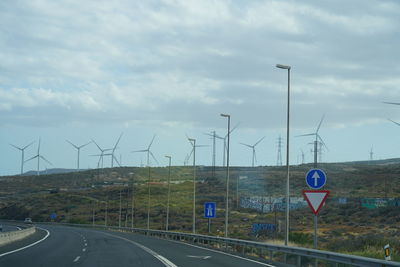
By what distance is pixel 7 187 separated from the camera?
7313 inches

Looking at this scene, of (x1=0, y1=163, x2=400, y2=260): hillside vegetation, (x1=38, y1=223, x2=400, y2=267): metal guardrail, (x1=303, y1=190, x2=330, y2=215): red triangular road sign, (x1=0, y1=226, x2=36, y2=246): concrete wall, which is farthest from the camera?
(x1=0, y1=163, x2=400, y2=260): hillside vegetation

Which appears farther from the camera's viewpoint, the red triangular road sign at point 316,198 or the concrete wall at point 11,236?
the concrete wall at point 11,236

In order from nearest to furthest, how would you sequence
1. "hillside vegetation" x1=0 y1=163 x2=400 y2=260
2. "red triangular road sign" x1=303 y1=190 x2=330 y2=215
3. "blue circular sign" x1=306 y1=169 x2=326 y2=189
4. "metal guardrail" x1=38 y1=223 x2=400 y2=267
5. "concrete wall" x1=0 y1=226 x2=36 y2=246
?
"metal guardrail" x1=38 y1=223 x2=400 y2=267
"red triangular road sign" x1=303 y1=190 x2=330 y2=215
"blue circular sign" x1=306 y1=169 x2=326 y2=189
"concrete wall" x1=0 y1=226 x2=36 y2=246
"hillside vegetation" x1=0 y1=163 x2=400 y2=260

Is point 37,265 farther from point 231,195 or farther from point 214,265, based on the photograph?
point 231,195

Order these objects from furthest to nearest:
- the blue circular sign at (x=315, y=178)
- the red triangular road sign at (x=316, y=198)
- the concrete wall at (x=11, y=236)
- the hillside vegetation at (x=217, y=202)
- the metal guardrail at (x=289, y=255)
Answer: the hillside vegetation at (x=217, y=202) → the concrete wall at (x=11, y=236) → the blue circular sign at (x=315, y=178) → the red triangular road sign at (x=316, y=198) → the metal guardrail at (x=289, y=255)

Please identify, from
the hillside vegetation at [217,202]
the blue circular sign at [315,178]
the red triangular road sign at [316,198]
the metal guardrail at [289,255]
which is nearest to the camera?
the metal guardrail at [289,255]

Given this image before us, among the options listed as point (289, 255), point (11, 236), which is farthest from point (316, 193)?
point (11, 236)

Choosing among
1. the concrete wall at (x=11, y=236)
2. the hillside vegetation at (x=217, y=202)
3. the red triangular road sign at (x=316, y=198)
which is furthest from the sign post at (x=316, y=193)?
the hillside vegetation at (x=217, y=202)

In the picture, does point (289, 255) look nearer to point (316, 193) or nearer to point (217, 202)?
point (316, 193)

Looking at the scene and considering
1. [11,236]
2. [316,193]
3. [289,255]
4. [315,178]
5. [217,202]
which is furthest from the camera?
[217,202]

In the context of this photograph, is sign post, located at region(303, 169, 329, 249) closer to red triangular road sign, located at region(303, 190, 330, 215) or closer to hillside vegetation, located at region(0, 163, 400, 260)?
red triangular road sign, located at region(303, 190, 330, 215)

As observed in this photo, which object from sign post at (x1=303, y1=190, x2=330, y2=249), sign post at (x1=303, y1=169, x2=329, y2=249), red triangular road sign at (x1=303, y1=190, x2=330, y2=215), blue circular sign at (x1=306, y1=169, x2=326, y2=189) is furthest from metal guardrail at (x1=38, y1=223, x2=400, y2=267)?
blue circular sign at (x1=306, y1=169, x2=326, y2=189)

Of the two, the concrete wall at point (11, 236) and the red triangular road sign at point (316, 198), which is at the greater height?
the red triangular road sign at point (316, 198)

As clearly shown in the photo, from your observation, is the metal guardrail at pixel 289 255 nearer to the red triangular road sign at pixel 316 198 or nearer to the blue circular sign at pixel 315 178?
the red triangular road sign at pixel 316 198
